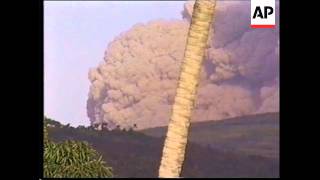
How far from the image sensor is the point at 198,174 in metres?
11.9

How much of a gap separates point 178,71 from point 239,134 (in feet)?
5.14

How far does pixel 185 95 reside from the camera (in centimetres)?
947

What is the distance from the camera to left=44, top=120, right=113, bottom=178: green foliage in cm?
1132

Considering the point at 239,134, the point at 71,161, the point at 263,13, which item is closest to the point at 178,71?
the point at 239,134

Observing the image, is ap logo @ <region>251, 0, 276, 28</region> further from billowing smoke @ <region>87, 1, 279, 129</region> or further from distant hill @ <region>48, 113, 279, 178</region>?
distant hill @ <region>48, 113, 279, 178</region>

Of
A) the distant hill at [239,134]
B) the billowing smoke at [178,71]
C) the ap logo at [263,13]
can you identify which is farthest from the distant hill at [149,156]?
the ap logo at [263,13]

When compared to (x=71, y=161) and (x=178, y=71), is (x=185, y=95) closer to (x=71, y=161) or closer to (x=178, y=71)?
(x=178, y=71)

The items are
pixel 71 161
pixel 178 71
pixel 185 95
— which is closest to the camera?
Answer: pixel 185 95

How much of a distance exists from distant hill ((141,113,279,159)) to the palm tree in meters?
2.32

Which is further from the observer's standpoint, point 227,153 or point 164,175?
point 227,153

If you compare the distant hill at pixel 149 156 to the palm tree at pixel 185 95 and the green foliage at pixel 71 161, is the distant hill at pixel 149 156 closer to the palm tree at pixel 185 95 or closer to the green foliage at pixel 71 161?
the green foliage at pixel 71 161
